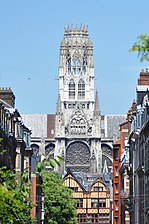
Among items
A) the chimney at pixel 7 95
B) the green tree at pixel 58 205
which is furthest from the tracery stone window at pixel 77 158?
the chimney at pixel 7 95

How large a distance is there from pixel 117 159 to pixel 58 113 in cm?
10030

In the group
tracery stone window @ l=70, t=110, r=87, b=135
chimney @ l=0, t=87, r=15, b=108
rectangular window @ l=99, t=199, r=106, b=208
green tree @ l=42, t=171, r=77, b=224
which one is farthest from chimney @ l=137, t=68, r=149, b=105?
tracery stone window @ l=70, t=110, r=87, b=135

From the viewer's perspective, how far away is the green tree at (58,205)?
10244 cm

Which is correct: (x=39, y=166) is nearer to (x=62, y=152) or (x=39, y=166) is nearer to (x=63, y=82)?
(x=62, y=152)

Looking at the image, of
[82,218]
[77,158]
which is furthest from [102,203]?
[77,158]

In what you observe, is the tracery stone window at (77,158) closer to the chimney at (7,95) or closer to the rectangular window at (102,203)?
the rectangular window at (102,203)

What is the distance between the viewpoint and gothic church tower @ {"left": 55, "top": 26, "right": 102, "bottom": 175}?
Answer: 182000 millimetres

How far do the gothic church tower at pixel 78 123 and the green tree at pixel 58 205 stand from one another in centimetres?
6823

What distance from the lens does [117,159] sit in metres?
88.7

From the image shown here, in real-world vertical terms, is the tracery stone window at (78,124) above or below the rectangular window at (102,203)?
above

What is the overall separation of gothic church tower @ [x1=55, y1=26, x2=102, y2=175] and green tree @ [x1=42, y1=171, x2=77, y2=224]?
224 ft

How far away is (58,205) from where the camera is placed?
105 m

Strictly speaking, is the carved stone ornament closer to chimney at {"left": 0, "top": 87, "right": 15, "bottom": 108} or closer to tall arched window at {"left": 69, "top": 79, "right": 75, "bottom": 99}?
tall arched window at {"left": 69, "top": 79, "right": 75, "bottom": 99}

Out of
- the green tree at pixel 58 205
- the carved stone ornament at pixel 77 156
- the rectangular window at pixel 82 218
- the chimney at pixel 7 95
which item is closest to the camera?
the chimney at pixel 7 95
